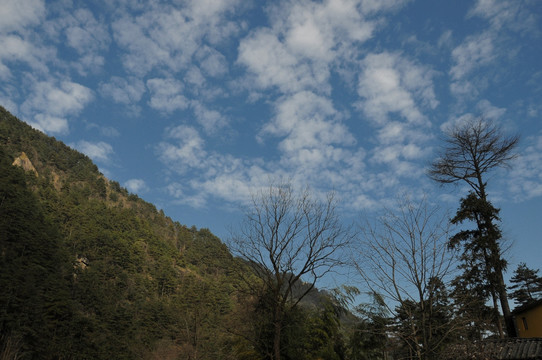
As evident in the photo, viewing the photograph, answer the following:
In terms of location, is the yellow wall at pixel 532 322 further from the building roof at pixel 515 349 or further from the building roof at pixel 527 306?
the building roof at pixel 515 349

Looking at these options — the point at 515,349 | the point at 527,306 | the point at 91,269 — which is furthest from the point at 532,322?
the point at 91,269

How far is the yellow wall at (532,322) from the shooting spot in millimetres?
21641

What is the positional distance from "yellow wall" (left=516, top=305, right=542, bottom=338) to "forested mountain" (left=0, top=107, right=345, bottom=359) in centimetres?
1150

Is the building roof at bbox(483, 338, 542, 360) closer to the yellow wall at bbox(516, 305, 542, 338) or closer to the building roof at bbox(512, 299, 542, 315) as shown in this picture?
the yellow wall at bbox(516, 305, 542, 338)

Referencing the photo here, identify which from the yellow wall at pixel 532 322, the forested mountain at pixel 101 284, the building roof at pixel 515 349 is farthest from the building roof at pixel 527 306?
the forested mountain at pixel 101 284

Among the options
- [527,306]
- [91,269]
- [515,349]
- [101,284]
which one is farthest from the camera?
[91,269]

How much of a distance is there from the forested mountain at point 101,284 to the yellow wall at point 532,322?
37.7 feet

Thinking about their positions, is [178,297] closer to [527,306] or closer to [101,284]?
[101,284]

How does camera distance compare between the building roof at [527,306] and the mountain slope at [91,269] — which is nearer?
the building roof at [527,306]

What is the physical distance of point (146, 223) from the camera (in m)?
136

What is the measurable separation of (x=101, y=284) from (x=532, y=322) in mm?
71462

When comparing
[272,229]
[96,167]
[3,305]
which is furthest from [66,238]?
[272,229]

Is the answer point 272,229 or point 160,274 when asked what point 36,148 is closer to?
point 160,274

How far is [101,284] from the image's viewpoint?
74438mm
